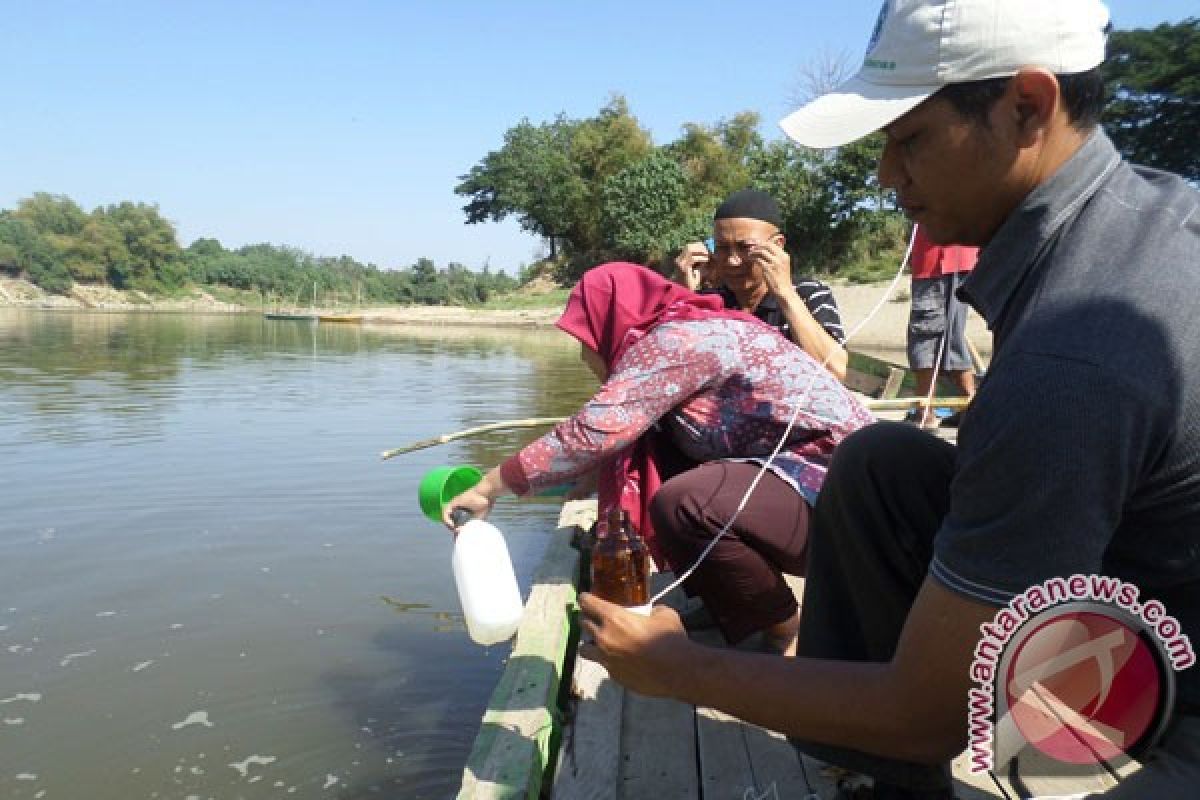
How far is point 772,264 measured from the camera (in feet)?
Answer: 11.9

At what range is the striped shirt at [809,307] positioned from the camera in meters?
3.88

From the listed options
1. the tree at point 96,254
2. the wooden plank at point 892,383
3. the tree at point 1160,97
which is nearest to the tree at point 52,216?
the tree at point 96,254

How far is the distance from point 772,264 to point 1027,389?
2740 millimetres

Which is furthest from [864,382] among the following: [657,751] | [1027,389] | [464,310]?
[464,310]

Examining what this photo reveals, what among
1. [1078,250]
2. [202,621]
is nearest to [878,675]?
[1078,250]

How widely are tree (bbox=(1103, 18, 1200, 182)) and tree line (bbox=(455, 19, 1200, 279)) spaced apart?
3cm

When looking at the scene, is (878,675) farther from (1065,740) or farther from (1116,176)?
(1116,176)

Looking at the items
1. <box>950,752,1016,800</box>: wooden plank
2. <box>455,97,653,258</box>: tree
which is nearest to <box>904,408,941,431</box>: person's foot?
<box>950,752,1016,800</box>: wooden plank

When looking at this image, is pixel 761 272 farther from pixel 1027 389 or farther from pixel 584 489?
pixel 1027 389

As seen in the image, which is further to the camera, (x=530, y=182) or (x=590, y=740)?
(x=530, y=182)

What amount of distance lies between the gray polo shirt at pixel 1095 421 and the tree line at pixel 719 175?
35.9ft

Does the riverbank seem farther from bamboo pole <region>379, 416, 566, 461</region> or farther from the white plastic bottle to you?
bamboo pole <region>379, 416, 566, 461</region>

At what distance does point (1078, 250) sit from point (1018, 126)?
0.67ft

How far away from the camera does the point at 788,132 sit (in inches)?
56.6
